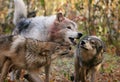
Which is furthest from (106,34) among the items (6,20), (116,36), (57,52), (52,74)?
(57,52)

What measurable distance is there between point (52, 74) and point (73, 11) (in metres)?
8.43

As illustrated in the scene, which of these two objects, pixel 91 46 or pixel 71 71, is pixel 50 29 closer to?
pixel 91 46

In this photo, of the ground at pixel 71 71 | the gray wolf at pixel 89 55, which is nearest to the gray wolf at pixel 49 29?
the gray wolf at pixel 89 55

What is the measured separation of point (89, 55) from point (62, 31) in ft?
3.44

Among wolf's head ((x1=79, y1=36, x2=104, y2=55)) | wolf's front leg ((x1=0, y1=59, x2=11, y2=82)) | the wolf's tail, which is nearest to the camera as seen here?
wolf's front leg ((x1=0, y1=59, x2=11, y2=82))

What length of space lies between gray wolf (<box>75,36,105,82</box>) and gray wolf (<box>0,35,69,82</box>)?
4.51ft

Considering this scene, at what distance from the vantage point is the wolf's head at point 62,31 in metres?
9.28

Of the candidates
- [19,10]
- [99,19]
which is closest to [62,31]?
[19,10]

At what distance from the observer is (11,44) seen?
737 centimetres

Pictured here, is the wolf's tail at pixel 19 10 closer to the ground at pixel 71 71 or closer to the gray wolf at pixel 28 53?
the ground at pixel 71 71

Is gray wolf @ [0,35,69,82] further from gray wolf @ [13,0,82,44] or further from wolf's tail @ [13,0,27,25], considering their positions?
wolf's tail @ [13,0,27,25]

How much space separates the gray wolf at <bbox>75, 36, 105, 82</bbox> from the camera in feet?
28.7

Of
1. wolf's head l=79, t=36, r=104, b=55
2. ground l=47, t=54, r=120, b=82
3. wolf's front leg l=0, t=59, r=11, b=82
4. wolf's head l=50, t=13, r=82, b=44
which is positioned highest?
wolf's head l=50, t=13, r=82, b=44

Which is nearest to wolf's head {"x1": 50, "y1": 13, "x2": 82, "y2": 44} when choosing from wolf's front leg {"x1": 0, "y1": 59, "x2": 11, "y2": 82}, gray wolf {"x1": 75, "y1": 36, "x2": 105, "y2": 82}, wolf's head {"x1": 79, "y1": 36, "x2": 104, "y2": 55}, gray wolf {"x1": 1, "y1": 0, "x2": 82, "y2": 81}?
gray wolf {"x1": 1, "y1": 0, "x2": 82, "y2": 81}
